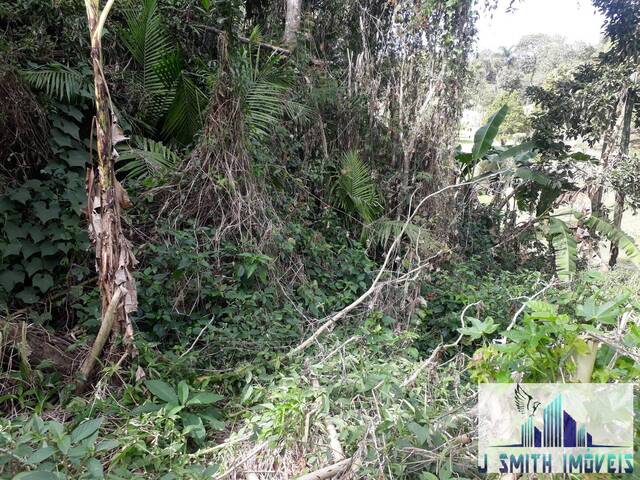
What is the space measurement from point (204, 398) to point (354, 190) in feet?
10.4

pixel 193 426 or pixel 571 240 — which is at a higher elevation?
pixel 571 240

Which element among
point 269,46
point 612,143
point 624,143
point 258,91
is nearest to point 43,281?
point 258,91

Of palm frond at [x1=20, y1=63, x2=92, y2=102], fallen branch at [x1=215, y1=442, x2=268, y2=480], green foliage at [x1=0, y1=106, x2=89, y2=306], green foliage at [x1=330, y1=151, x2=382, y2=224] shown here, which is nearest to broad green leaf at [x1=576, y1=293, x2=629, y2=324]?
fallen branch at [x1=215, y1=442, x2=268, y2=480]

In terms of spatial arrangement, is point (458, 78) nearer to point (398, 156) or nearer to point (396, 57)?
point (396, 57)

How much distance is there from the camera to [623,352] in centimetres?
179

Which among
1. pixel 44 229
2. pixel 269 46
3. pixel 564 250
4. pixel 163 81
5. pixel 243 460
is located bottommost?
pixel 243 460

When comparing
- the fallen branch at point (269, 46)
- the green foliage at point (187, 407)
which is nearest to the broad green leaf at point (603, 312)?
the green foliage at point (187, 407)

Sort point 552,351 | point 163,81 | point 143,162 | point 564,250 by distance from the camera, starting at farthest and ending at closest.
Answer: point 564,250 → point 163,81 → point 143,162 → point 552,351

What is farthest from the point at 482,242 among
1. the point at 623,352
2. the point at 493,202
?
the point at 623,352

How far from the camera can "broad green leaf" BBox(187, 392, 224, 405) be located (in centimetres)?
225

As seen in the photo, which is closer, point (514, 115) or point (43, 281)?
point (43, 281)

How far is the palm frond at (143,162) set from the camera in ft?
12.0

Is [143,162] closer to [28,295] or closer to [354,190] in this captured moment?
[28,295]

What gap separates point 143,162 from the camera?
12.2 ft
